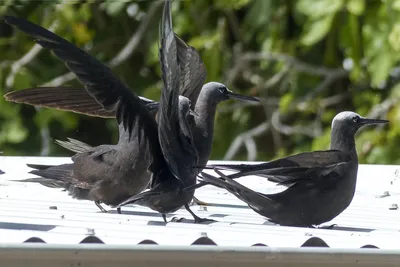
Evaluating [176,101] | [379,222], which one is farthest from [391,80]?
[176,101]

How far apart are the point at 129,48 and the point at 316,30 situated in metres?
2.09

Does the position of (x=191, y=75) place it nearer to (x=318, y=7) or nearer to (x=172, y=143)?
(x=172, y=143)

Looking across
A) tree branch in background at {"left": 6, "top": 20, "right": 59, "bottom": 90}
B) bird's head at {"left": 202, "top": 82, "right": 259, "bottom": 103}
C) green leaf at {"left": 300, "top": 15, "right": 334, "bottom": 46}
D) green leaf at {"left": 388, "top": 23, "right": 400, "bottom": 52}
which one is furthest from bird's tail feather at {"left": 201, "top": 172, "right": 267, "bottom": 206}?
tree branch in background at {"left": 6, "top": 20, "right": 59, "bottom": 90}

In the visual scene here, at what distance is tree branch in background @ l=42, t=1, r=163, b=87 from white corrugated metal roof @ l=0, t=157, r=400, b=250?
154 inches

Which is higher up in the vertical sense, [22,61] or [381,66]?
[22,61]

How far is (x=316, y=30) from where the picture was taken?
7363mm

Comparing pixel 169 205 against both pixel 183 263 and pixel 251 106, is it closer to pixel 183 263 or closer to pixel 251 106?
pixel 183 263

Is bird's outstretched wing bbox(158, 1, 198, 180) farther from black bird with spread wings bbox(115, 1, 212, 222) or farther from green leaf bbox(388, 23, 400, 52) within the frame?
green leaf bbox(388, 23, 400, 52)

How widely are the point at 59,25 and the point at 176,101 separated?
17.4 feet

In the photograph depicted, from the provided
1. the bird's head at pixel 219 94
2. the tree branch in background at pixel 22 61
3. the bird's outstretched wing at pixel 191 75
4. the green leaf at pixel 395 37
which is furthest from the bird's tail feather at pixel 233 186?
the tree branch in background at pixel 22 61

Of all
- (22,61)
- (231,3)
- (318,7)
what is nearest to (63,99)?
(318,7)

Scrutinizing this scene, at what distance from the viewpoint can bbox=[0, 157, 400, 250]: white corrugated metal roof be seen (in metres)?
2.91

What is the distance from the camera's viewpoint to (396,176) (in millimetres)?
4941

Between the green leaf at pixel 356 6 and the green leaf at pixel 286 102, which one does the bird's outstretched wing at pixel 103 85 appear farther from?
the green leaf at pixel 286 102
